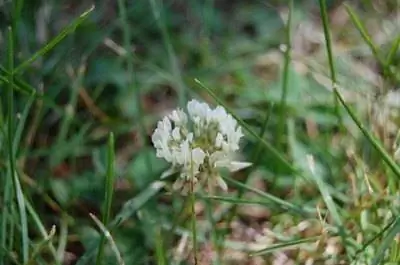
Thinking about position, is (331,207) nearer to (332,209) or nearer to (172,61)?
(332,209)

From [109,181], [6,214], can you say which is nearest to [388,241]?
[109,181]

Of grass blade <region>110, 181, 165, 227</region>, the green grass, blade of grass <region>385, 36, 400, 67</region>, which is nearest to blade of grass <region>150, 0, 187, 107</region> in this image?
the green grass

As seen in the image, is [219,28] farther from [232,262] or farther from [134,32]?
[232,262]

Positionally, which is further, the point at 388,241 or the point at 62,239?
the point at 62,239

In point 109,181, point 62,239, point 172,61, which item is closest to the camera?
point 109,181

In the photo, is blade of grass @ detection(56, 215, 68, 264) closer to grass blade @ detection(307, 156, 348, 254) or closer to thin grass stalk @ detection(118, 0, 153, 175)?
thin grass stalk @ detection(118, 0, 153, 175)

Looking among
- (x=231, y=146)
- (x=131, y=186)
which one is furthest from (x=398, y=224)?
(x=131, y=186)
